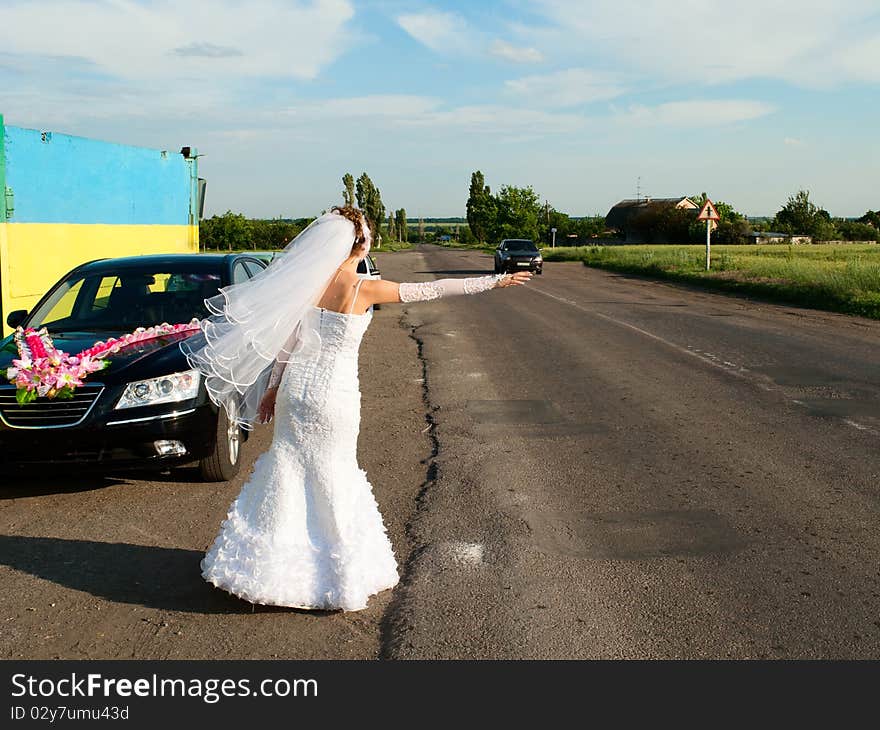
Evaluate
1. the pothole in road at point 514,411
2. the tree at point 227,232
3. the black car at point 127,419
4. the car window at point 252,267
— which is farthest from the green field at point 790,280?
the tree at point 227,232

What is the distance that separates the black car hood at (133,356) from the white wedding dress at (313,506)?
61.4 inches

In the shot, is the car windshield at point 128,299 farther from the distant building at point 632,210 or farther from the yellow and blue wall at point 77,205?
the distant building at point 632,210

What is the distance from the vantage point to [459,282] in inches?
201

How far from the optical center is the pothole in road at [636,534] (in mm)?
5477

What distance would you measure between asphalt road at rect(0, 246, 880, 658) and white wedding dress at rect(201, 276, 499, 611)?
0.16 meters

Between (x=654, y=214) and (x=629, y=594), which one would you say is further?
(x=654, y=214)

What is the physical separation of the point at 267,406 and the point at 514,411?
4622 millimetres

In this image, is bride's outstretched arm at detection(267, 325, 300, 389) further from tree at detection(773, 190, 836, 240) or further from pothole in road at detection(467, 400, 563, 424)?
tree at detection(773, 190, 836, 240)

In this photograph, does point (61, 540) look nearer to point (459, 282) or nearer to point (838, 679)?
point (459, 282)

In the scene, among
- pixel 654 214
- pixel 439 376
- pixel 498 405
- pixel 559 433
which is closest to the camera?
pixel 559 433

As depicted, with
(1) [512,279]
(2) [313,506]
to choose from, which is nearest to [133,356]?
(2) [313,506]

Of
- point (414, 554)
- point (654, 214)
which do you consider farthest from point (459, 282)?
point (654, 214)

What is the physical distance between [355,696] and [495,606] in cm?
106

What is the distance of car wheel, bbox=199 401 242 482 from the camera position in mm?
6773
